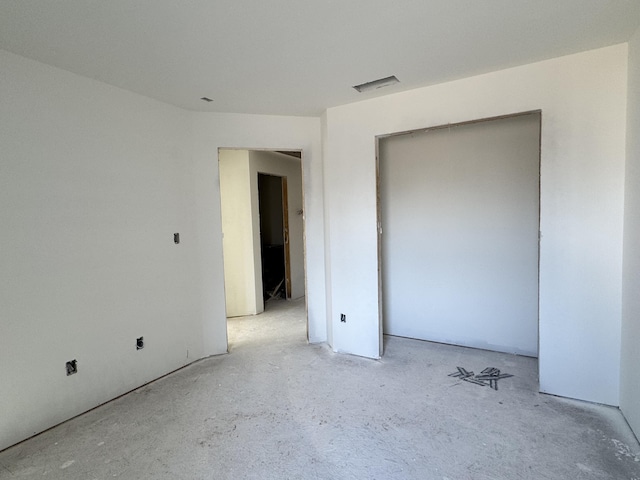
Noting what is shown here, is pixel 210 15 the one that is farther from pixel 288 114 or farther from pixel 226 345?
pixel 226 345

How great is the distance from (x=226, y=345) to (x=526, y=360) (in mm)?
3011

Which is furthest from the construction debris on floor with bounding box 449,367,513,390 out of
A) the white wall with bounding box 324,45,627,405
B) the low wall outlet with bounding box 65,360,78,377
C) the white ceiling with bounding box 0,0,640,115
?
the low wall outlet with bounding box 65,360,78,377

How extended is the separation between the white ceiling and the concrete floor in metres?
2.47

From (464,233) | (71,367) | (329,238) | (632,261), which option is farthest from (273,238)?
(632,261)

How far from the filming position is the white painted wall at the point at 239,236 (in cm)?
491

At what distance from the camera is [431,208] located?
3756 mm

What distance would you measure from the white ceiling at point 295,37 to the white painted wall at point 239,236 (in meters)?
2.11

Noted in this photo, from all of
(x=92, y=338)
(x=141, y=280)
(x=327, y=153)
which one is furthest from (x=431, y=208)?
(x=92, y=338)

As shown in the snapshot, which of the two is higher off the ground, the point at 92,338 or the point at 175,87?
the point at 175,87

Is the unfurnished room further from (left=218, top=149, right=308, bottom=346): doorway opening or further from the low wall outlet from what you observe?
(left=218, top=149, right=308, bottom=346): doorway opening

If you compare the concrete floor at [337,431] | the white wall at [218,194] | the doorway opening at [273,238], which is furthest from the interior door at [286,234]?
the concrete floor at [337,431]

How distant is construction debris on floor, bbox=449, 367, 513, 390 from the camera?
2791 millimetres

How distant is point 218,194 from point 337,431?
98.6 inches

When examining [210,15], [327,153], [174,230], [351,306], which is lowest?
[351,306]
